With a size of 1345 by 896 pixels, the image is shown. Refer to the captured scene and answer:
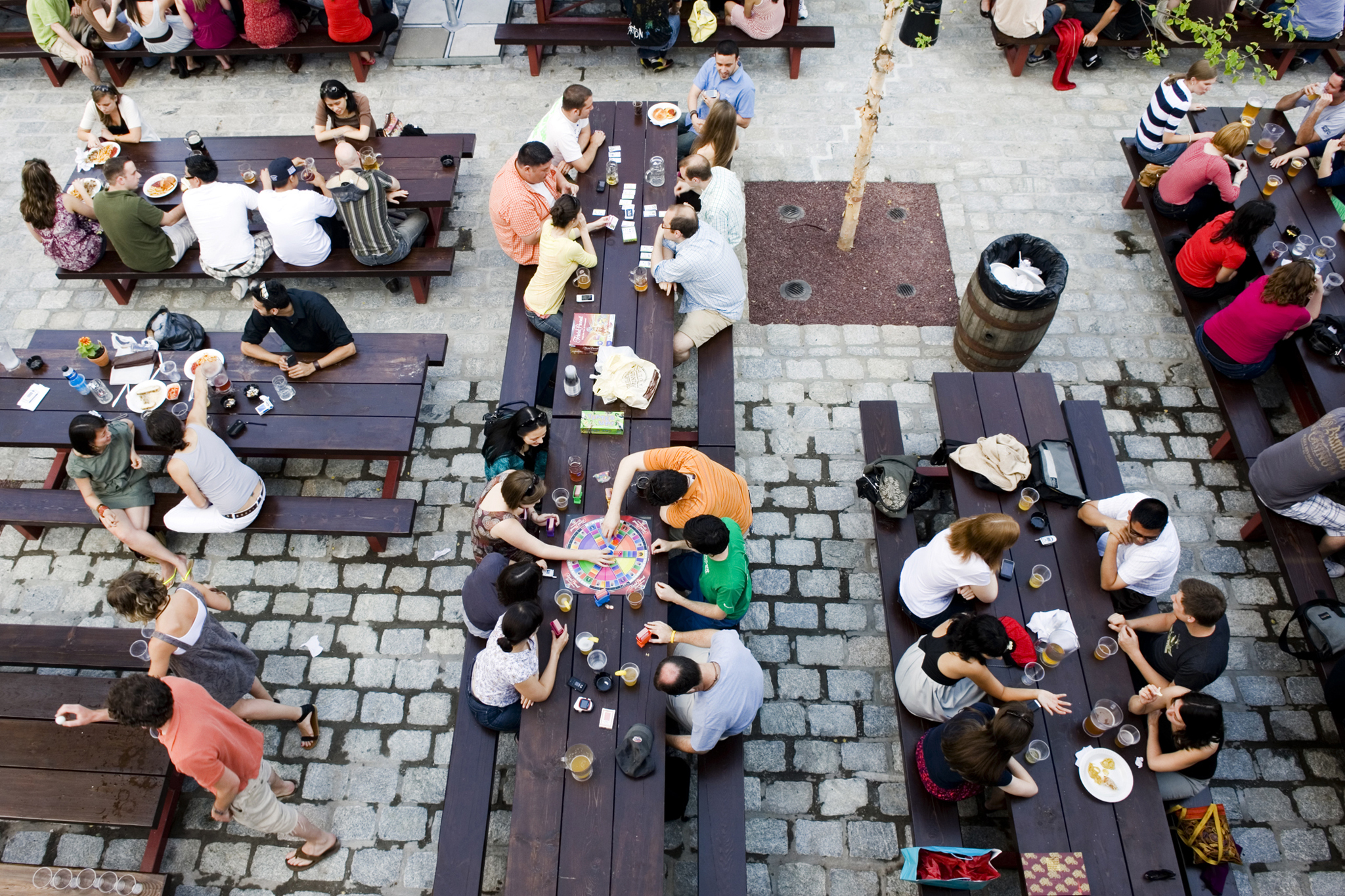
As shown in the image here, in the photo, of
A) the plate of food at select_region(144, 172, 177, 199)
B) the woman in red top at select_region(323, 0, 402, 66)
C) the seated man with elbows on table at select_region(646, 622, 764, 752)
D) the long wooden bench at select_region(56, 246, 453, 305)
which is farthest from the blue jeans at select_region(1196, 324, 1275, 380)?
the plate of food at select_region(144, 172, 177, 199)

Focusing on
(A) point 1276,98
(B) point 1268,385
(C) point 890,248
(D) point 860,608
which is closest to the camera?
(D) point 860,608

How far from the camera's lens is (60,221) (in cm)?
812

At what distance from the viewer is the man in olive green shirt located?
786cm

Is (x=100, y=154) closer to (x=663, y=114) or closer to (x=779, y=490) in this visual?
(x=663, y=114)

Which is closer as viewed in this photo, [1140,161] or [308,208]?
[308,208]

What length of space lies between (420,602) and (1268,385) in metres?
7.63

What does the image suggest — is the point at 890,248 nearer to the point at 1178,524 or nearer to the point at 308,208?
the point at 1178,524

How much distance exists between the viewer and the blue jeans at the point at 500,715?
219 inches

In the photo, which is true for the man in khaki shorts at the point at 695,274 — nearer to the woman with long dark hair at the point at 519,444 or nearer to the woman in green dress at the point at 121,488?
the woman with long dark hair at the point at 519,444

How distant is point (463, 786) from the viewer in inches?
216

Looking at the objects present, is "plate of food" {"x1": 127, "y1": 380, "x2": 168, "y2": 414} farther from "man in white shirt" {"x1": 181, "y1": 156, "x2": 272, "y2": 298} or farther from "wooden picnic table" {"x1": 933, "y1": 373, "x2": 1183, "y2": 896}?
"wooden picnic table" {"x1": 933, "y1": 373, "x2": 1183, "y2": 896}

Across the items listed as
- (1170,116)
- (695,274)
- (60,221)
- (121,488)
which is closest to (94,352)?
(121,488)

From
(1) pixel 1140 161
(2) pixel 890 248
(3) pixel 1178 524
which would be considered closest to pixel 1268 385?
(3) pixel 1178 524

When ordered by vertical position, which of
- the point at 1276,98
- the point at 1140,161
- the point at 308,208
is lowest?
the point at 308,208
